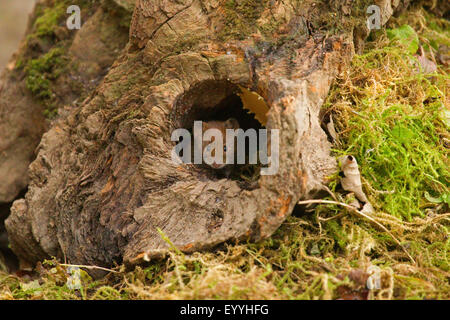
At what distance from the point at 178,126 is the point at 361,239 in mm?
1094

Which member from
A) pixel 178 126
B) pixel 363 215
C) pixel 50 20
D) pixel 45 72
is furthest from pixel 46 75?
pixel 363 215

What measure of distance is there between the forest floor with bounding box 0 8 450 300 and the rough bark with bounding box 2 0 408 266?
5.2 inches

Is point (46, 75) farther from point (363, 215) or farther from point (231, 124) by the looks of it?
point (363, 215)

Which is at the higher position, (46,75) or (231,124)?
(46,75)

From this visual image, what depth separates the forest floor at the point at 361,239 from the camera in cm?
173

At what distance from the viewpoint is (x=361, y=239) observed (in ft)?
6.49

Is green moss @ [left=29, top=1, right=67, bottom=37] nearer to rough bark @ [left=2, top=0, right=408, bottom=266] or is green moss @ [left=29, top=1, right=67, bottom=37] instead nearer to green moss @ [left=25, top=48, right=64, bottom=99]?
green moss @ [left=25, top=48, right=64, bottom=99]

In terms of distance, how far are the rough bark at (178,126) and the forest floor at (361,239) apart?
0.43 ft

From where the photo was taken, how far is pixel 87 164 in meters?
2.48

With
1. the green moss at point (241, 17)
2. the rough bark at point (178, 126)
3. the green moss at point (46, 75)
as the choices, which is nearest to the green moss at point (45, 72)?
the green moss at point (46, 75)

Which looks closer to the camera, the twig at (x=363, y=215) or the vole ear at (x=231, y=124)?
the twig at (x=363, y=215)

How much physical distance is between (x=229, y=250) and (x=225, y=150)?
68 cm

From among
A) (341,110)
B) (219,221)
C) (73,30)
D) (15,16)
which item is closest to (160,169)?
(219,221)

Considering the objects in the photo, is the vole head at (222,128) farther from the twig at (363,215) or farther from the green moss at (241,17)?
the twig at (363,215)
